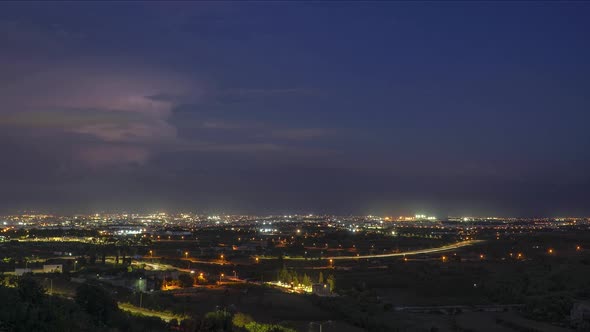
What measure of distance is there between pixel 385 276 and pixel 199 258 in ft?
69.1

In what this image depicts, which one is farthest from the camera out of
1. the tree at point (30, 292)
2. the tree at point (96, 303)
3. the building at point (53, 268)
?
the building at point (53, 268)

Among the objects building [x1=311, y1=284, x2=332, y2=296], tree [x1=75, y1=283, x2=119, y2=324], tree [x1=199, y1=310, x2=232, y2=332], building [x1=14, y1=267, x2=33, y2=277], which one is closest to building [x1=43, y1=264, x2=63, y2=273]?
building [x1=14, y1=267, x2=33, y2=277]

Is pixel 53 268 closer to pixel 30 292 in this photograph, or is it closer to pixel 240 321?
pixel 240 321

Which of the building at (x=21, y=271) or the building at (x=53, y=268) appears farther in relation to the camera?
the building at (x=53, y=268)

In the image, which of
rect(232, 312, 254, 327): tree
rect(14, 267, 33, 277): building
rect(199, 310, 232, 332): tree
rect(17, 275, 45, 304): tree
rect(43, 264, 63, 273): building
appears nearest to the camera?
→ rect(17, 275, 45, 304): tree

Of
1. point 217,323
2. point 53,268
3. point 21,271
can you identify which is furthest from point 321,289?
point 21,271

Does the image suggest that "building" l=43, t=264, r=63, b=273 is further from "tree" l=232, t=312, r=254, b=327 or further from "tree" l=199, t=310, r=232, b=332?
"tree" l=199, t=310, r=232, b=332

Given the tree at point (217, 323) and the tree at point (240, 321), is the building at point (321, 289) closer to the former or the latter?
the tree at point (240, 321)

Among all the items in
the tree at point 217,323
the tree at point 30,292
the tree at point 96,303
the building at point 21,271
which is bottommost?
the building at point 21,271

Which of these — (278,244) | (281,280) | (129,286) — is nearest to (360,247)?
(278,244)

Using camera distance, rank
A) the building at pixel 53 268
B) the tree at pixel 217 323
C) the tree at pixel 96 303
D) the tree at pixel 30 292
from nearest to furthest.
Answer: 1. the tree at pixel 30 292
2. the tree at pixel 96 303
3. the tree at pixel 217 323
4. the building at pixel 53 268

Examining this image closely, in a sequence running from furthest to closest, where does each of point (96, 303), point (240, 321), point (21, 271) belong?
point (21, 271) < point (240, 321) < point (96, 303)

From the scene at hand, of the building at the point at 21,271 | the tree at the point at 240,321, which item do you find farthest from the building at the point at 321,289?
the building at the point at 21,271

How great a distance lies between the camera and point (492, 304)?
36656mm
